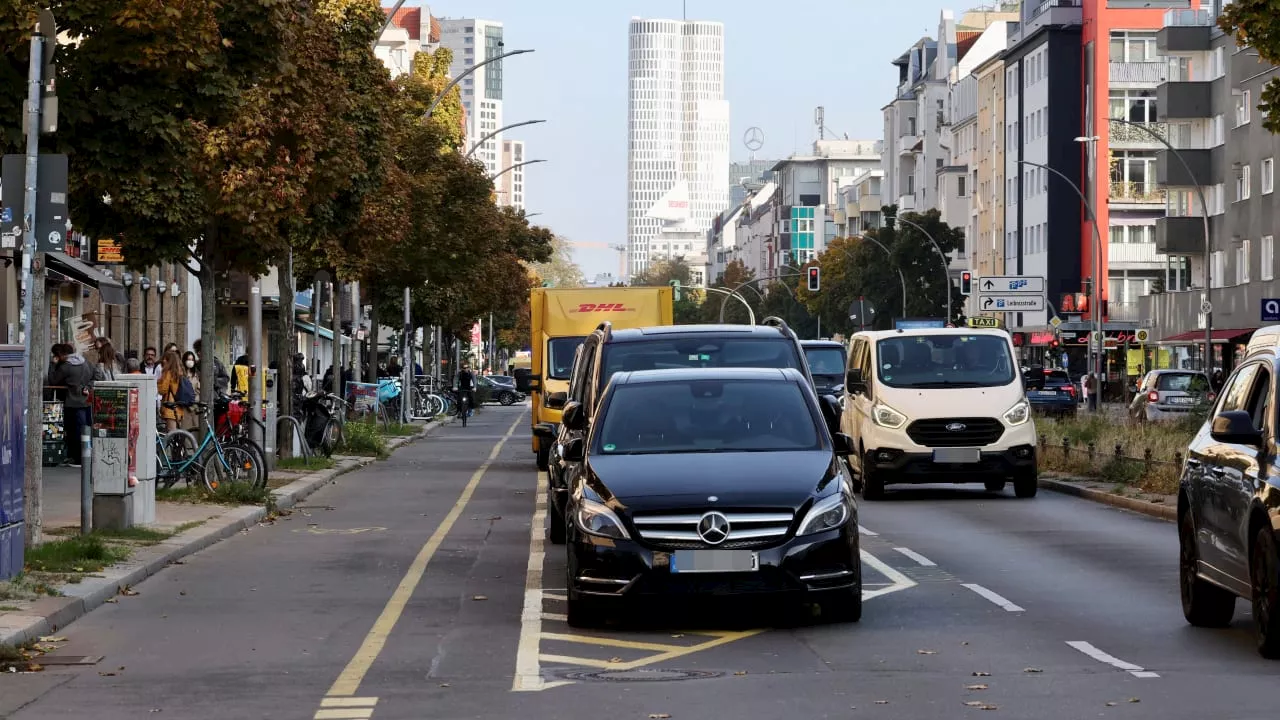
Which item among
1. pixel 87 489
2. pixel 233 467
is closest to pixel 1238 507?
pixel 87 489

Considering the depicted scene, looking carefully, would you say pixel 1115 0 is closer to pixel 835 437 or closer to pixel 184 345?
pixel 184 345

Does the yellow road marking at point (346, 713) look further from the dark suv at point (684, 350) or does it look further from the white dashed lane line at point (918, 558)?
the white dashed lane line at point (918, 558)

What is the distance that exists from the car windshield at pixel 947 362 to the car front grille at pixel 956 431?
64 cm

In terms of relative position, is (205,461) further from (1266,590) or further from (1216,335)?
(1216,335)

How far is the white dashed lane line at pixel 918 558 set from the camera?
17106 mm

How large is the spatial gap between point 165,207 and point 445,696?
1411 centimetres

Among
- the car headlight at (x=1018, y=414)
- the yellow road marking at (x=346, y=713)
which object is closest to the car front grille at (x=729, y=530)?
the yellow road marking at (x=346, y=713)

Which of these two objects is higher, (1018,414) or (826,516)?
(1018,414)

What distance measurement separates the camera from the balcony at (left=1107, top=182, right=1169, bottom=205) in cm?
10262

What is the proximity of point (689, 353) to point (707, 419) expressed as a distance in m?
3.43

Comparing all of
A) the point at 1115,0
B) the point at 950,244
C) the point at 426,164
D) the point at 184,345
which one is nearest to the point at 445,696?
the point at 426,164

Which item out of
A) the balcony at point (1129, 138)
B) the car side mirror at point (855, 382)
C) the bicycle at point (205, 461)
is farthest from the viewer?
the balcony at point (1129, 138)

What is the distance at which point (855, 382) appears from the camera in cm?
2747

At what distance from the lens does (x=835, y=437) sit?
46.2 ft
